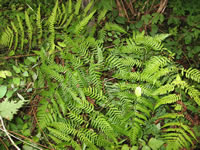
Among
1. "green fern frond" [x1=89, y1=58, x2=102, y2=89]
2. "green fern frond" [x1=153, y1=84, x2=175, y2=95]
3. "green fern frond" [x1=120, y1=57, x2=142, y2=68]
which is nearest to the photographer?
"green fern frond" [x1=153, y1=84, x2=175, y2=95]

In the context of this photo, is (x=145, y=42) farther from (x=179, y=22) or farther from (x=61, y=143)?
(x=61, y=143)

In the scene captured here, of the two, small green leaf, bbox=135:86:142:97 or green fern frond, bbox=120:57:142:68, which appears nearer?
small green leaf, bbox=135:86:142:97

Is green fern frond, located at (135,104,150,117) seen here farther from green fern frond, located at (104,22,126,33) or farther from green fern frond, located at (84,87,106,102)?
green fern frond, located at (104,22,126,33)

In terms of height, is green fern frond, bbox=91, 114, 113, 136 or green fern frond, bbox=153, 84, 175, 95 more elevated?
green fern frond, bbox=153, 84, 175, 95

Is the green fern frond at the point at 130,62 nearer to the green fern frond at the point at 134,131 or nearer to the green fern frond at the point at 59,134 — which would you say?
the green fern frond at the point at 134,131

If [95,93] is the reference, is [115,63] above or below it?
above

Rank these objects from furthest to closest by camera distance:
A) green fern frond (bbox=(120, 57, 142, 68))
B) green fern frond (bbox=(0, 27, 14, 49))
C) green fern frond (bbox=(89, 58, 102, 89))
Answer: green fern frond (bbox=(0, 27, 14, 49)), green fern frond (bbox=(120, 57, 142, 68)), green fern frond (bbox=(89, 58, 102, 89))

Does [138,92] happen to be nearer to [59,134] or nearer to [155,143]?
[155,143]

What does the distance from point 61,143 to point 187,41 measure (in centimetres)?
242

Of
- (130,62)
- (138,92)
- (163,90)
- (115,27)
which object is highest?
(115,27)

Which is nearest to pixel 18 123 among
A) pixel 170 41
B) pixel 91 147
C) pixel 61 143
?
pixel 61 143

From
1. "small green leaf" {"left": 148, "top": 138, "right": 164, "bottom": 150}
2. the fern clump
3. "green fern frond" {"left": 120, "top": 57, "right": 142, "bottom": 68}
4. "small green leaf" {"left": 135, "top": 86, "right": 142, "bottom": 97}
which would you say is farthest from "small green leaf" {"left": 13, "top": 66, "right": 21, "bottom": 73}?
"small green leaf" {"left": 148, "top": 138, "right": 164, "bottom": 150}

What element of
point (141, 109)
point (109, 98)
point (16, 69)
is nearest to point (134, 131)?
point (141, 109)

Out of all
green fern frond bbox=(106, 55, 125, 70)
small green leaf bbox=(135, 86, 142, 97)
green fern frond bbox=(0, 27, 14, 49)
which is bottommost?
small green leaf bbox=(135, 86, 142, 97)
